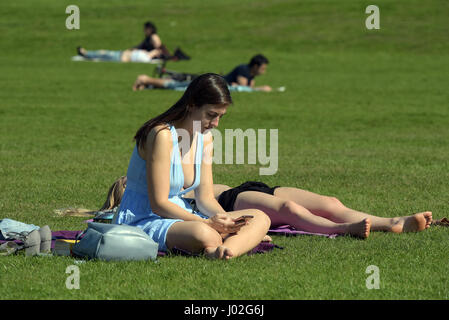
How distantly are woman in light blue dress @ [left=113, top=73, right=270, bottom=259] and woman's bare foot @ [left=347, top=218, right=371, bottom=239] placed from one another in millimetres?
1055

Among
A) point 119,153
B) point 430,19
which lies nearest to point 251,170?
point 119,153

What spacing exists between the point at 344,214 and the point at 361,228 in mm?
502

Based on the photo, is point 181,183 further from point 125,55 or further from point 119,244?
point 125,55

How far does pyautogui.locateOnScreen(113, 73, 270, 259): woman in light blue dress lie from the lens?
7109 millimetres

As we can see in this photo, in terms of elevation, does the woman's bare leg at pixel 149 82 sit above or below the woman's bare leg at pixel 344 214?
above

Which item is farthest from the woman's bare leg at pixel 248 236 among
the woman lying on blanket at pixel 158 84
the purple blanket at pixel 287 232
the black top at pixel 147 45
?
the black top at pixel 147 45

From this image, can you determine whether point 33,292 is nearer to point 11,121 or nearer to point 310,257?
point 310,257

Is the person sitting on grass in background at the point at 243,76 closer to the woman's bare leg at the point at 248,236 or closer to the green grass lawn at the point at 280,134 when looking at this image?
the green grass lawn at the point at 280,134

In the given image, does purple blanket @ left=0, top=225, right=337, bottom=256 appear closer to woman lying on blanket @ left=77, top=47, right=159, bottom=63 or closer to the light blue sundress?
the light blue sundress

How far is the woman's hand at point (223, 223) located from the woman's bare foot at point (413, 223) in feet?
6.40

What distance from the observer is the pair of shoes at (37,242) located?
7.16 m

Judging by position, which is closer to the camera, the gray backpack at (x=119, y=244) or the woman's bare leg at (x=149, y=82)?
the gray backpack at (x=119, y=244)

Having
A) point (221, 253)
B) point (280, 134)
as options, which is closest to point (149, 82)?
point (280, 134)

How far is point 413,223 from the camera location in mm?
8359
